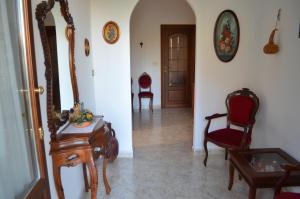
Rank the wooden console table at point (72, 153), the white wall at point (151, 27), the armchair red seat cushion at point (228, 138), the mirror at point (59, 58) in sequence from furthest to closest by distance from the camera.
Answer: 1. the white wall at point (151, 27)
2. the armchair red seat cushion at point (228, 138)
3. the mirror at point (59, 58)
4. the wooden console table at point (72, 153)

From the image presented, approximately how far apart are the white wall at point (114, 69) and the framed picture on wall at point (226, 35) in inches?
49.2

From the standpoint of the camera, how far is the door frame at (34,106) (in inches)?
49.3

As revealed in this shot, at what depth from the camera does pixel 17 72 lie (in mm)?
1247

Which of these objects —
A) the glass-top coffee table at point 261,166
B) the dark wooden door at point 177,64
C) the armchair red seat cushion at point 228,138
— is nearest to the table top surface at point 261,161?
the glass-top coffee table at point 261,166

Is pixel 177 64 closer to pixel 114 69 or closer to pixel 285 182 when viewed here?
pixel 114 69

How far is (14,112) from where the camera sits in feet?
4.04

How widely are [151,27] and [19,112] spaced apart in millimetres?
5364

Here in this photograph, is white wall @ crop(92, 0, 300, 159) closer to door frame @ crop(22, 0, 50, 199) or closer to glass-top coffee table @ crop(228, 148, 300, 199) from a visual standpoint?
glass-top coffee table @ crop(228, 148, 300, 199)

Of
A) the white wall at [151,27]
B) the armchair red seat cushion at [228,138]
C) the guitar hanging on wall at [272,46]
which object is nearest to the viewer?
the guitar hanging on wall at [272,46]

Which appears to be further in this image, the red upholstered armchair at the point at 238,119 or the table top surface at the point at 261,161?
the red upholstered armchair at the point at 238,119

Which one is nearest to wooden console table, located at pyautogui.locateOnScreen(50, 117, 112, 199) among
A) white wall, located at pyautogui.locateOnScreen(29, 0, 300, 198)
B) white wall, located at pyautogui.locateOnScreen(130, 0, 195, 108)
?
white wall, located at pyautogui.locateOnScreen(29, 0, 300, 198)

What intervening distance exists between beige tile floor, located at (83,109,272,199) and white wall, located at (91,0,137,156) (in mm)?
403

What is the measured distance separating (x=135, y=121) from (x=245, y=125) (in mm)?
2909

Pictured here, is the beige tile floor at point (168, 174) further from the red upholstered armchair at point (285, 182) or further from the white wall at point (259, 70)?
the red upholstered armchair at point (285, 182)
